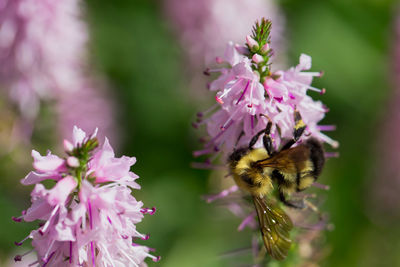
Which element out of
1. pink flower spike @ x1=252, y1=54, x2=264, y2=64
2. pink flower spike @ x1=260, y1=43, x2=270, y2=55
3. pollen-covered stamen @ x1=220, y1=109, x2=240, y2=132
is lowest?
pollen-covered stamen @ x1=220, y1=109, x2=240, y2=132

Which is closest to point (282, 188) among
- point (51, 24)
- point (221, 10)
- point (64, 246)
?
point (64, 246)

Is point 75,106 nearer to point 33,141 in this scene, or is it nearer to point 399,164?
point 33,141

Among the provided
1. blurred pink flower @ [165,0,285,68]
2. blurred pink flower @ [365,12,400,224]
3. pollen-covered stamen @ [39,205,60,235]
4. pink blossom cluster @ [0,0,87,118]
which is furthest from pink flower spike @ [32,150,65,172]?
blurred pink flower @ [365,12,400,224]

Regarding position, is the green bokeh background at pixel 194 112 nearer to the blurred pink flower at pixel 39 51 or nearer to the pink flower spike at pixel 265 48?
the blurred pink flower at pixel 39 51

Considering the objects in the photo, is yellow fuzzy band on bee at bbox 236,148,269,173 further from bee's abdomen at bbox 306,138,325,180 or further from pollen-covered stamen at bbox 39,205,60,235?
pollen-covered stamen at bbox 39,205,60,235

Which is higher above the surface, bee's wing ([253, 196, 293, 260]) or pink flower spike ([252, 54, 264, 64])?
pink flower spike ([252, 54, 264, 64])

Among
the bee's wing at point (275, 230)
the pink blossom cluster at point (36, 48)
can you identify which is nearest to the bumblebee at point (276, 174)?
the bee's wing at point (275, 230)

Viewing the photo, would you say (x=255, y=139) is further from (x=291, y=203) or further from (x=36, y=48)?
(x=36, y=48)
